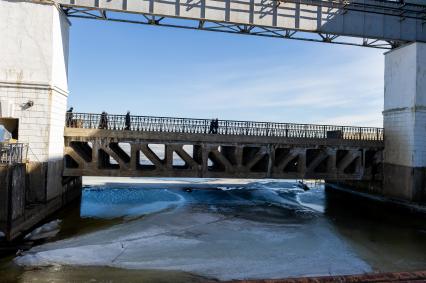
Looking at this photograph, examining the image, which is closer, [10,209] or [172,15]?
[10,209]

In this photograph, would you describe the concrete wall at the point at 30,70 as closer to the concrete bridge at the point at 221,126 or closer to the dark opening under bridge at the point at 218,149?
the concrete bridge at the point at 221,126

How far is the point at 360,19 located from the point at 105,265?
1833 centimetres

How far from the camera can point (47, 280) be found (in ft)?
27.0

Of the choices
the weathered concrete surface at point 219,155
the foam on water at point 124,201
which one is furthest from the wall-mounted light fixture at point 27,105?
the foam on water at point 124,201

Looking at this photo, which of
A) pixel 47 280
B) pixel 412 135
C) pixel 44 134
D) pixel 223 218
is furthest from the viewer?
pixel 412 135

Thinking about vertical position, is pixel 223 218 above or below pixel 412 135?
below

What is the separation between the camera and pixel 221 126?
19.3 m

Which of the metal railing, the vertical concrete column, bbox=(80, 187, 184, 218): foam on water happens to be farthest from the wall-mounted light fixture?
the vertical concrete column

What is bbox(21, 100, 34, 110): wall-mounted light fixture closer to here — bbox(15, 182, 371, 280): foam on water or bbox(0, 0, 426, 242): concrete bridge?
bbox(0, 0, 426, 242): concrete bridge

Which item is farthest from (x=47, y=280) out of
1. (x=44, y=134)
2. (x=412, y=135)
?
(x=412, y=135)

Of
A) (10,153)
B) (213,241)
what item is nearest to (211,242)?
(213,241)

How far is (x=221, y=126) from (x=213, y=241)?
8407 mm

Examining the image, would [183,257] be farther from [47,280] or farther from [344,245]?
[344,245]

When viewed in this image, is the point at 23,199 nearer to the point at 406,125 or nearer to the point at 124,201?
the point at 124,201
